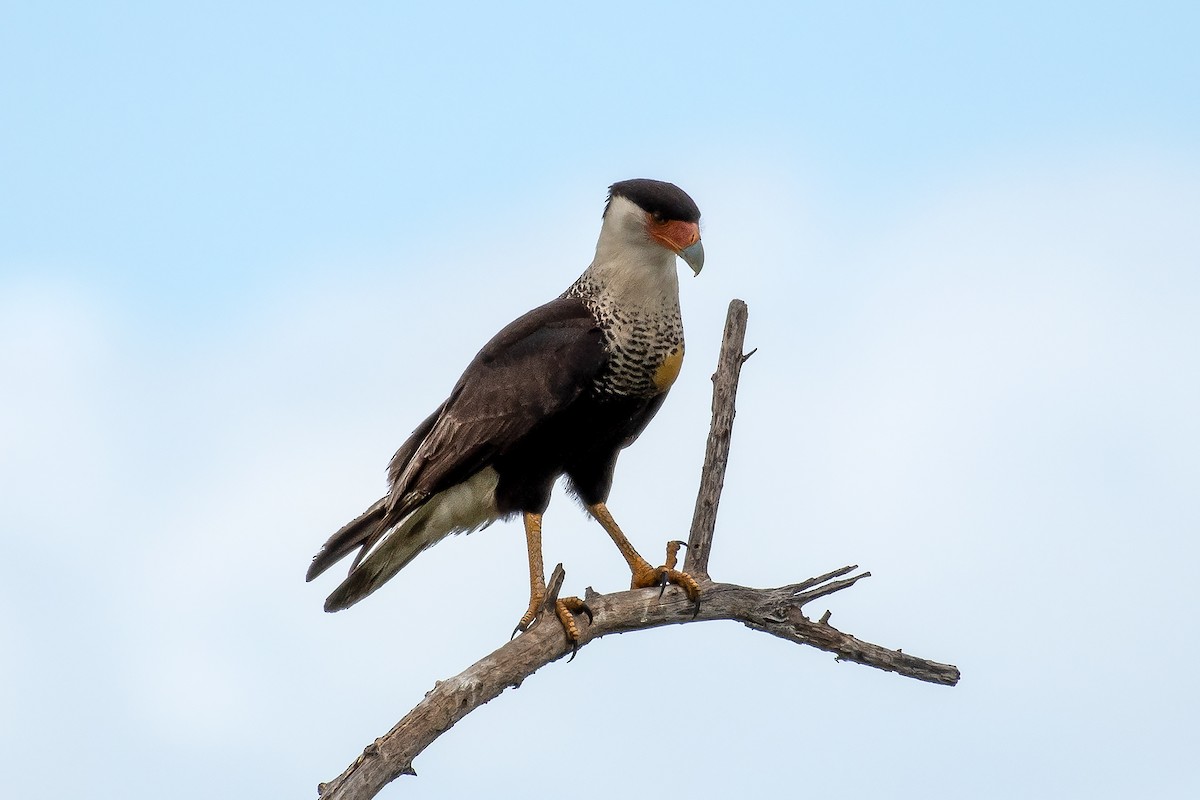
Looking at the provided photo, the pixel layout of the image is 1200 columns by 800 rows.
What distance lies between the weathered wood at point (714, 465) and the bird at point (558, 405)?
0.37ft

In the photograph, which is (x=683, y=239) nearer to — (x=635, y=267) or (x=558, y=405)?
(x=635, y=267)

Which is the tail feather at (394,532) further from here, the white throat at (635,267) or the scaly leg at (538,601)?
the white throat at (635,267)

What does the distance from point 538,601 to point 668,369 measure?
3.49ft

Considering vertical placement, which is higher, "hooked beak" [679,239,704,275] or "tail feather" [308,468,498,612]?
"hooked beak" [679,239,704,275]

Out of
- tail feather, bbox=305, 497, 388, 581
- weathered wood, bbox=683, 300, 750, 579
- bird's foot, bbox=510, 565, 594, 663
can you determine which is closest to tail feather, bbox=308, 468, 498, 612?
tail feather, bbox=305, 497, 388, 581

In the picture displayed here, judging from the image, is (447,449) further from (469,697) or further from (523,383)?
(469,697)

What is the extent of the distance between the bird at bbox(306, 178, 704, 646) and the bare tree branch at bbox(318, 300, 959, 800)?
0.41 ft

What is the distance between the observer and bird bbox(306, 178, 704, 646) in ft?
19.7

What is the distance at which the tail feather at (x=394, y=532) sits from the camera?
20.5ft

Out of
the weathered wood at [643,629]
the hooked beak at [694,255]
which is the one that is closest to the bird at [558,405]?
the hooked beak at [694,255]

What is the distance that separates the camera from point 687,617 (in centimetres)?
600

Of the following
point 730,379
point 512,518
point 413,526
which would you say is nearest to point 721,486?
point 730,379

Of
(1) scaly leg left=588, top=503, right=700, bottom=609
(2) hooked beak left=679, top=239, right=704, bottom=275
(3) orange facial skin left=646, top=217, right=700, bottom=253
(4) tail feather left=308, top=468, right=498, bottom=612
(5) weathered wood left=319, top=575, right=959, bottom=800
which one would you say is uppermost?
(3) orange facial skin left=646, top=217, right=700, bottom=253

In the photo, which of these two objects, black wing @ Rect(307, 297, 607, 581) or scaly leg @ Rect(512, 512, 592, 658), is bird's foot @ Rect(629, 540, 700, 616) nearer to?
scaly leg @ Rect(512, 512, 592, 658)
